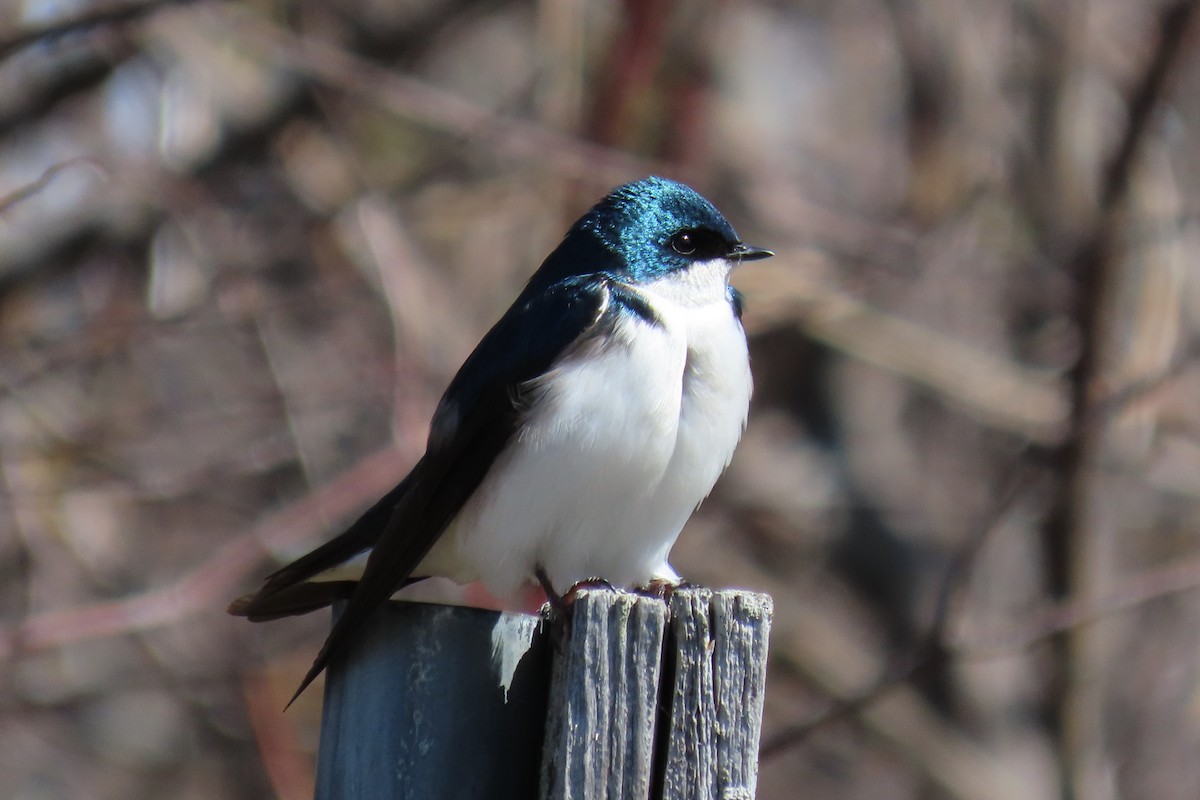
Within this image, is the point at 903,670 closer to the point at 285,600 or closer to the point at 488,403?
the point at 488,403

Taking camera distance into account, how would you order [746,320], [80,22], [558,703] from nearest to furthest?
[558,703], [80,22], [746,320]

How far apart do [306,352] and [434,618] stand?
4114mm

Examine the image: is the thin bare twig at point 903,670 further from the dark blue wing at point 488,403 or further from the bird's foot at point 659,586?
the dark blue wing at point 488,403

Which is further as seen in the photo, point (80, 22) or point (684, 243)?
point (80, 22)

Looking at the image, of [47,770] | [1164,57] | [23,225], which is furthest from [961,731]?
[23,225]

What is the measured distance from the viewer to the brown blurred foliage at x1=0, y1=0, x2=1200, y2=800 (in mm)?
4555

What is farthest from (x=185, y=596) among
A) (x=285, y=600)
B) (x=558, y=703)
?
(x=558, y=703)

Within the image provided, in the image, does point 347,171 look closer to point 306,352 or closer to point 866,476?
point 306,352

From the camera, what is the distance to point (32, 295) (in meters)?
4.96

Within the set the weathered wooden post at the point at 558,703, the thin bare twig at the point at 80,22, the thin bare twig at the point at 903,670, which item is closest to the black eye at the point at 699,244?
the thin bare twig at the point at 903,670

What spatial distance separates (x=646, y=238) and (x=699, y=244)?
0.36 feet

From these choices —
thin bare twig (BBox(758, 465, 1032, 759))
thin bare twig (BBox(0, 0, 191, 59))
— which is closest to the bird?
thin bare twig (BBox(758, 465, 1032, 759))

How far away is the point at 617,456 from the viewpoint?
8.70 ft

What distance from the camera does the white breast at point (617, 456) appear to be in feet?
8.72
